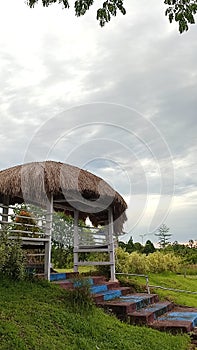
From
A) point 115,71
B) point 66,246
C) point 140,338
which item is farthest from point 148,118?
point 66,246

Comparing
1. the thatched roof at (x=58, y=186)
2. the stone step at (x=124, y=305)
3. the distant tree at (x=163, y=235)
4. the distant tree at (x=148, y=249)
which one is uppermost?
the distant tree at (x=163, y=235)

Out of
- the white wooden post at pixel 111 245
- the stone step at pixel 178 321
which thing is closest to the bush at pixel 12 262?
the stone step at pixel 178 321

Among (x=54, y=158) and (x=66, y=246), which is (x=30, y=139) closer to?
(x=54, y=158)

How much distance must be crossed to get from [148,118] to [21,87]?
304cm

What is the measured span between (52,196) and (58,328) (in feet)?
10.3

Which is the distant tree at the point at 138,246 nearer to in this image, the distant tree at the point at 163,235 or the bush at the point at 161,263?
the distant tree at the point at 163,235

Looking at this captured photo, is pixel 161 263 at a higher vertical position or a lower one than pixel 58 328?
higher

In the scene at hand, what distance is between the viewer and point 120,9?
12.0 ft

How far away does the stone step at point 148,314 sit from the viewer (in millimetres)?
5660

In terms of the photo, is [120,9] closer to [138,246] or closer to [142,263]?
[142,263]

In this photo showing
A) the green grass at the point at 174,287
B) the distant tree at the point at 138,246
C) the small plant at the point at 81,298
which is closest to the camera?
the small plant at the point at 81,298

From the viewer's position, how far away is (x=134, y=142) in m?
8.07

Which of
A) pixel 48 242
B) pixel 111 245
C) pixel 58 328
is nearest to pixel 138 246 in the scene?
pixel 111 245

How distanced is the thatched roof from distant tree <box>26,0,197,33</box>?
12.6 feet
